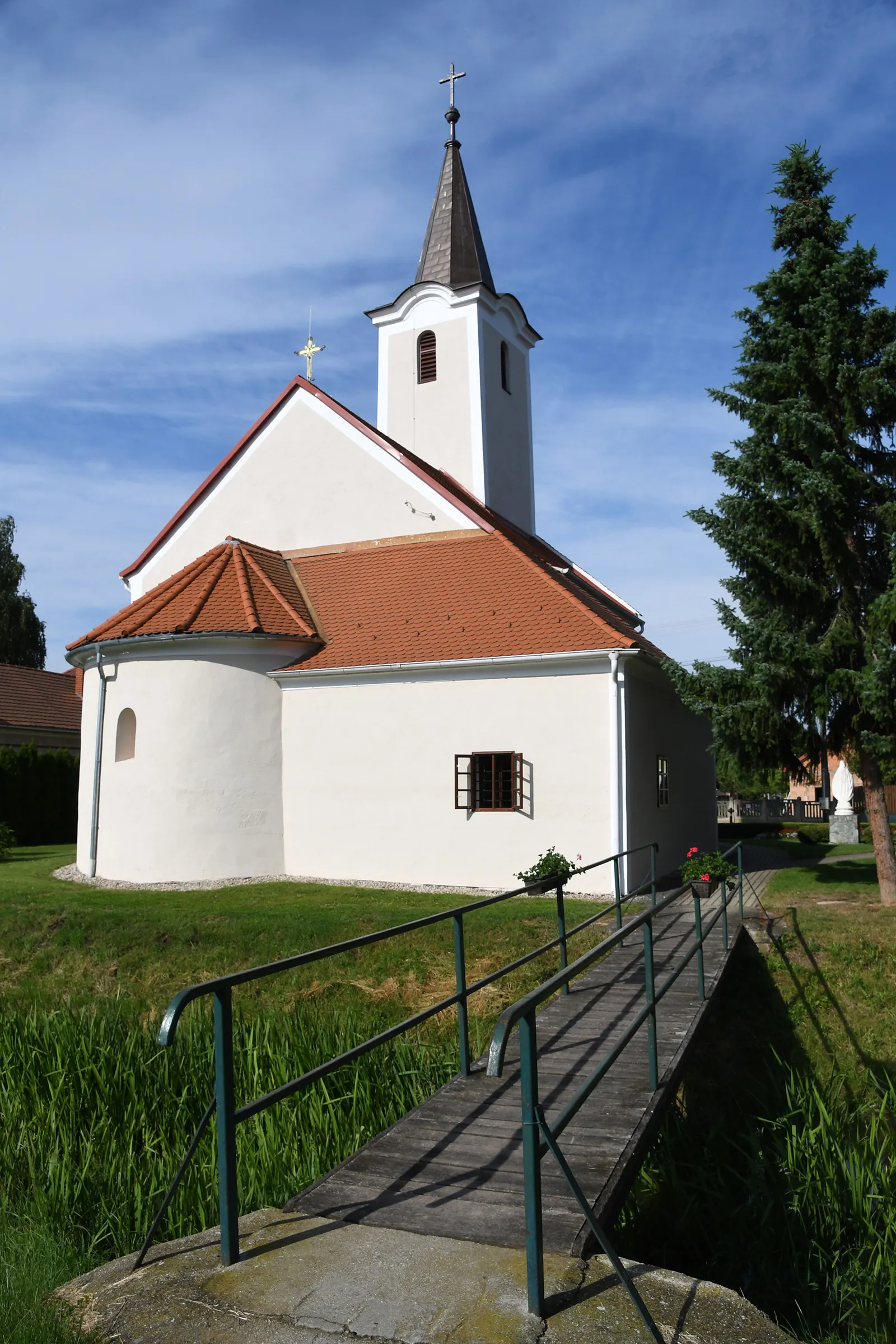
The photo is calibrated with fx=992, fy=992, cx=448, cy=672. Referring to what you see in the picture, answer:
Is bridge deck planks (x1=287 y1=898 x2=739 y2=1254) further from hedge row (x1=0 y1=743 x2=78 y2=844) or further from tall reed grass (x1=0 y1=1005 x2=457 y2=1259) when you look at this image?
hedge row (x1=0 y1=743 x2=78 y2=844)

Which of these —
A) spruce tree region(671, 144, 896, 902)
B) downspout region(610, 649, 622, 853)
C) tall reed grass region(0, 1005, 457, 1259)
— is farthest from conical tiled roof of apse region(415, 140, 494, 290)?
tall reed grass region(0, 1005, 457, 1259)

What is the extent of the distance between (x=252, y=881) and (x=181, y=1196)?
34.4ft

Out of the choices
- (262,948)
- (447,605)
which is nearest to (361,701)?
(447,605)

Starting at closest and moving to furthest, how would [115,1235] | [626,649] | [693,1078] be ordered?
[115,1235]
[693,1078]
[626,649]

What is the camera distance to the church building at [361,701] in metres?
14.5

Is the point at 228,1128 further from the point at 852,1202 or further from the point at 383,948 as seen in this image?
the point at 383,948

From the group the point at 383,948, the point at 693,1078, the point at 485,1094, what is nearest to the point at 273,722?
the point at 383,948

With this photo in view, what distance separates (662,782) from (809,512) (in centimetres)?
543

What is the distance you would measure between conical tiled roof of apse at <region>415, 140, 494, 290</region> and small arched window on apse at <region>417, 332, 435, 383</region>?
130 cm

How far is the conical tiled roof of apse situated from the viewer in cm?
2323

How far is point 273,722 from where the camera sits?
16.3 meters

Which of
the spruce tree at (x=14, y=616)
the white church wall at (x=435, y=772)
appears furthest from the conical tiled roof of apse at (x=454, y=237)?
the spruce tree at (x=14, y=616)

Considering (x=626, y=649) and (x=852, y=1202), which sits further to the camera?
(x=626, y=649)

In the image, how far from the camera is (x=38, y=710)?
3025 cm
